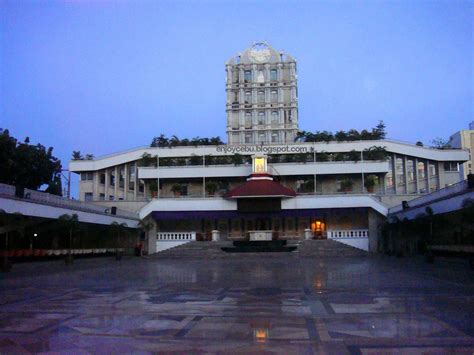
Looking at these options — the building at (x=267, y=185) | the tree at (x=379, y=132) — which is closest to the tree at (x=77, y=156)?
the building at (x=267, y=185)

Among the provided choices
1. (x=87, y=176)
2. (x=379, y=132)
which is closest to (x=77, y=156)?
(x=87, y=176)

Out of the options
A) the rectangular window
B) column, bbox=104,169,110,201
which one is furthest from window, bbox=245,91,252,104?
the rectangular window

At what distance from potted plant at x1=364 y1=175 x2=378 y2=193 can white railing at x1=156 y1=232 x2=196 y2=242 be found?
16313 millimetres

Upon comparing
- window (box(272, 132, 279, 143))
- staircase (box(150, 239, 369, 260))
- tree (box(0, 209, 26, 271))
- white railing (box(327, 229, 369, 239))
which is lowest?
staircase (box(150, 239, 369, 260))

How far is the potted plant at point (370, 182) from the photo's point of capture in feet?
147

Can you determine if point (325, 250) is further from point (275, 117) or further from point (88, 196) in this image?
point (275, 117)

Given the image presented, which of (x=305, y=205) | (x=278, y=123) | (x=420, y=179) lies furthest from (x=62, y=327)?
(x=278, y=123)

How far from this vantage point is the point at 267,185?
42406mm

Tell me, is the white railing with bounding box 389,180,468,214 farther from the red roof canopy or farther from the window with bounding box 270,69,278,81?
the window with bounding box 270,69,278,81

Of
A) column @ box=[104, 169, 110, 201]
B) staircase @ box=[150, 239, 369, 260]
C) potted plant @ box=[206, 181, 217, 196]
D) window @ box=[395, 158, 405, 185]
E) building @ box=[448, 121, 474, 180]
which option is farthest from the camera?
building @ box=[448, 121, 474, 180]

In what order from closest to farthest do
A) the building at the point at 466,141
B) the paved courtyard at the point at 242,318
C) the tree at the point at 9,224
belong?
the paved courtyard at the point at 242,318, the tree at the point at 9,224, the building at the point at 466,141

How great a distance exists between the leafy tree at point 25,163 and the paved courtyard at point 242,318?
994 inches

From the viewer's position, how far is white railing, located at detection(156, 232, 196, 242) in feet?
141

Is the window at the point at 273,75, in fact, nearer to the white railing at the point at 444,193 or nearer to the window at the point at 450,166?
the window at the point at 450,166
